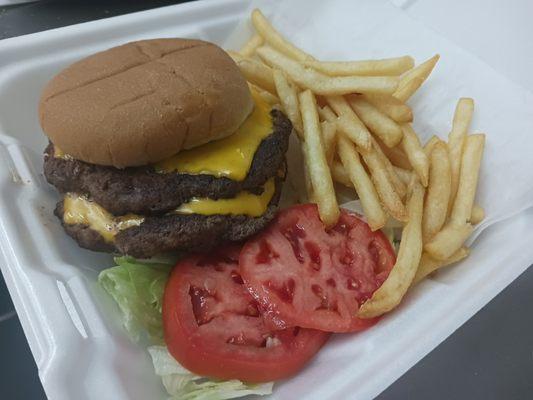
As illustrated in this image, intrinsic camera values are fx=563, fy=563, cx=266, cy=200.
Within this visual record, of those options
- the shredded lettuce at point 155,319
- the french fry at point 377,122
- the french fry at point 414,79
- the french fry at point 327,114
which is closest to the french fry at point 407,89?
the french fry at point 414,79

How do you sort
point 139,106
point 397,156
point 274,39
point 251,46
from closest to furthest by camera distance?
1. point 139,106
2. point 397,156
3. point 274,39
4. point 251,46

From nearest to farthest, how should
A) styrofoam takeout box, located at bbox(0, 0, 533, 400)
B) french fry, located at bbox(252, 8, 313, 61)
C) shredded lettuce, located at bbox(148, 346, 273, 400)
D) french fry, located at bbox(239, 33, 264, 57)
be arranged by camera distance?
1. styrofoam takeout box, located at bbox(0, 0, 533, 400)
2. shredded lettuce, located at bbox(148, 346, 273, 400)
3. french fry, located at bbox(252, 8, 313, 61)
4. french fry, located at bbox(239, 33, 264, 57)

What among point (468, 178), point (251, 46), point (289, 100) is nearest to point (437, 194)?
point (468, 178)

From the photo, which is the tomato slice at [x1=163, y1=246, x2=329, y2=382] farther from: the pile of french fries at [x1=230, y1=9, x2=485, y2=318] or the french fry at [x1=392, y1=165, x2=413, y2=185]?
the french fry at [x1=392, y1=165, x2=413, y2=185]

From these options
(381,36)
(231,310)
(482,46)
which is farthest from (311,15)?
(231,310)

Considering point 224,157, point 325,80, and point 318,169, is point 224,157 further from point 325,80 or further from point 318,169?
point 325,80

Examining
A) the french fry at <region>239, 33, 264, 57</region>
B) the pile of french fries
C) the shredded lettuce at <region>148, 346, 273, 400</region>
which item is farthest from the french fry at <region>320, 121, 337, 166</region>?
the shredded lettuce at <region>148, 346, 273, 400</region>
